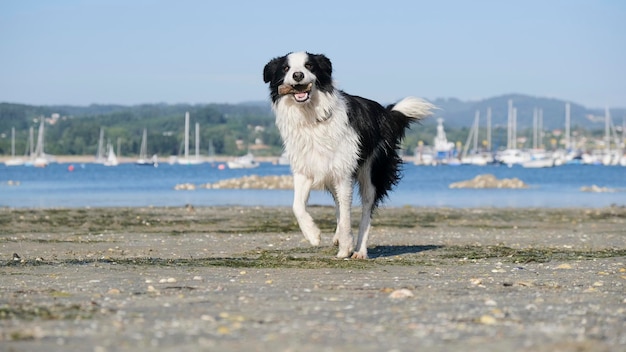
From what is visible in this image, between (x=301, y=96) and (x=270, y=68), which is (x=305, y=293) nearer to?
(x=301, y=96)

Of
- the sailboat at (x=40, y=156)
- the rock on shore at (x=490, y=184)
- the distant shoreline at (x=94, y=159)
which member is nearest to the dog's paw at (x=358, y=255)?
the rock on shore at (x=490, y=184)

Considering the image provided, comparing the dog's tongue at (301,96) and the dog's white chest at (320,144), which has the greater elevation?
the dog's tongue at (301,96)

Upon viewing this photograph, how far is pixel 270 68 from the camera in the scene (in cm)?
1150

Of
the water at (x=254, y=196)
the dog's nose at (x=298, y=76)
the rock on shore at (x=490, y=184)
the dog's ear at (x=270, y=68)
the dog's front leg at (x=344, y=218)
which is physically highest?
the dog's ear at (x=270, y=68)

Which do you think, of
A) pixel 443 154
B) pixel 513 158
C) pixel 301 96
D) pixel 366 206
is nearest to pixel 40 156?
pixel 443 154

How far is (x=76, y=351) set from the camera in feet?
17.6

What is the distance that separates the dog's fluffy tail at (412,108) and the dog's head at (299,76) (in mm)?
1897

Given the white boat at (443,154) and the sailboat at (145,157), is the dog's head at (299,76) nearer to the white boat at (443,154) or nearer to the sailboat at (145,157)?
the sailboat at (145,157)

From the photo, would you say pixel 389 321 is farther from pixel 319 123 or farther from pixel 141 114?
pixel 141 114

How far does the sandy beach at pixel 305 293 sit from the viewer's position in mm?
5785

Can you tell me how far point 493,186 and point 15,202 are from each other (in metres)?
26.4

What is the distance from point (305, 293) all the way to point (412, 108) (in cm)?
556

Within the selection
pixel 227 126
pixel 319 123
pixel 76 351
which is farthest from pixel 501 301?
pixel 227 126

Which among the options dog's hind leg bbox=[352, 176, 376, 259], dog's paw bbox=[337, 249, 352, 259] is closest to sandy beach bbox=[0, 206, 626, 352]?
dog's paw bbox=[337, 249, 352, 259]
